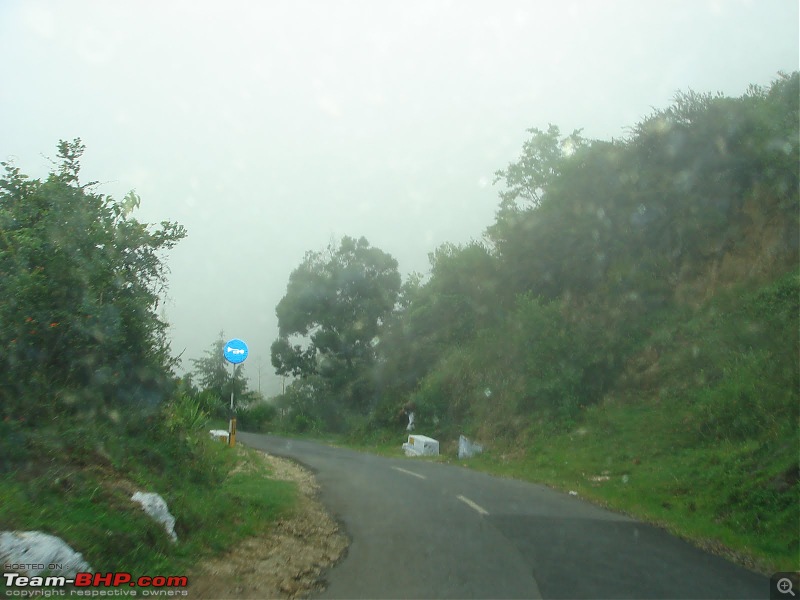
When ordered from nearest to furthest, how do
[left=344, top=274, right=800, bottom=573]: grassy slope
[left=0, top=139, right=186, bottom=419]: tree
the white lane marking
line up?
[left=0, top=139, right=186, bottom=419]: tree, [left=344, top=274, right=800, bottom=573]: grassy slope, the white lane marking

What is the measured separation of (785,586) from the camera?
792 centimetres

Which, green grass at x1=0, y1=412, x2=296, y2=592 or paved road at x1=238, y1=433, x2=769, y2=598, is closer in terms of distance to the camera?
green grass at x1=0, y1=412, x2=296, y2=592

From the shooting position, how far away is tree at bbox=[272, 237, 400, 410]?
168 ft

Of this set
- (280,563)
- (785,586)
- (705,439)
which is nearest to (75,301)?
(280,563)

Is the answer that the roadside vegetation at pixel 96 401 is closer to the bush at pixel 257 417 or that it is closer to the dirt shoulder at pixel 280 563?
the dirt shoulder at pixel 280 563

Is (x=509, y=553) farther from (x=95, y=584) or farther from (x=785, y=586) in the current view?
(x=95, y=584)

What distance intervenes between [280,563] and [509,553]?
2.81m

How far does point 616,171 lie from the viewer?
105 feet

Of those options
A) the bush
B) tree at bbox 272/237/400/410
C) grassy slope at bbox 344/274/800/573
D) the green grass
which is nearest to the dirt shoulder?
the green grass

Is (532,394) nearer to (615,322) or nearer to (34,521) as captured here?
(615,322)

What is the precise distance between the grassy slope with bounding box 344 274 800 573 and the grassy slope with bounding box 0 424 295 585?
685 centimetres

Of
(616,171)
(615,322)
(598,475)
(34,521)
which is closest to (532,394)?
(615,322)

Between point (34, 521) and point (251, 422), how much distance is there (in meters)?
39.2

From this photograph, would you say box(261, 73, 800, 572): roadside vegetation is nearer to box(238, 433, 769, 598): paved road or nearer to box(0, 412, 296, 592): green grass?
box(238, 433, 769, 598): paved road
